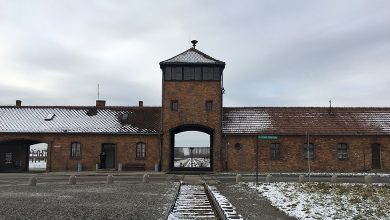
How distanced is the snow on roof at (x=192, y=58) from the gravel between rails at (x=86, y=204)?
1704 centimetres

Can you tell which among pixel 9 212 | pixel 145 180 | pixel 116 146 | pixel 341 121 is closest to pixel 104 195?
pixel 9 212

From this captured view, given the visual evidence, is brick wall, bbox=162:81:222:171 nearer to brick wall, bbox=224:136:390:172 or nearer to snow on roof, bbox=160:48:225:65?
snow on roof, bbox=160:48:225:65

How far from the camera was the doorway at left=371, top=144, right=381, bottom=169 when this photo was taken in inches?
1332

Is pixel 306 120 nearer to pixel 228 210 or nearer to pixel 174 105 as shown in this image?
pixel 174 105

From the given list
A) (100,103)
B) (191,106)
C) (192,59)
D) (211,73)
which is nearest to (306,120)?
(211,73)

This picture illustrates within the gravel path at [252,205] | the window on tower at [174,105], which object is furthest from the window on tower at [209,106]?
the gravel path at [252,205]

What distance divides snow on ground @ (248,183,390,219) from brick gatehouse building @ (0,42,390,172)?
49.9ft

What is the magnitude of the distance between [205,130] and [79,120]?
433 inches

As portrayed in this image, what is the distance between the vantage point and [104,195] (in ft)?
53.8

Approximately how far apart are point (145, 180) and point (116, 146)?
1241 cm

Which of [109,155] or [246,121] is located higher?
[246,121]

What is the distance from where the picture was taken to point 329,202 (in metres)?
13.7

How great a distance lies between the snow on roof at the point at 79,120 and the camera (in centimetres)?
3497

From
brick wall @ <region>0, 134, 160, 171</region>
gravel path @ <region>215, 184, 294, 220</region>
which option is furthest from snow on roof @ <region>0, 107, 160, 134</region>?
gravel path @ <region>215, 184, 294, 220</region>
